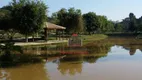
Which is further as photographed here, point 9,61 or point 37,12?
point 37,12

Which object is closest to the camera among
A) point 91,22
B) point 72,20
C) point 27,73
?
point 27,73

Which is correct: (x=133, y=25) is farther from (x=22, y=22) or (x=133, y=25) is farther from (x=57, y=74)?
(x=57, y=74)

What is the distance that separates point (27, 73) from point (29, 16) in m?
23.3

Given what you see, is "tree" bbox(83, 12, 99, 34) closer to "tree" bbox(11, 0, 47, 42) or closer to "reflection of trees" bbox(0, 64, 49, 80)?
"tree" bbox(11, 0, 47, 42)

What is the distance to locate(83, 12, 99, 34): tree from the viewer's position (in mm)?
77875

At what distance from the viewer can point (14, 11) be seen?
38.9 metres

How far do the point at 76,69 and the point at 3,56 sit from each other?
5882 mm

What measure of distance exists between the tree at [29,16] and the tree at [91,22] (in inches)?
1562

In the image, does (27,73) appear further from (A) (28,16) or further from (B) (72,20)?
(B) (72,20)

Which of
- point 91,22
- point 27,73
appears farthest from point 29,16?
point 91,22

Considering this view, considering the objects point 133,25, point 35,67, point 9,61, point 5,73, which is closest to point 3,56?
point 9,61

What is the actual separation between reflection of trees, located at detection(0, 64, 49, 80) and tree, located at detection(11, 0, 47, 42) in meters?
20.4

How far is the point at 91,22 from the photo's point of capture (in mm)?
78812

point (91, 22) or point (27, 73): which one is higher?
point (91, 22)
